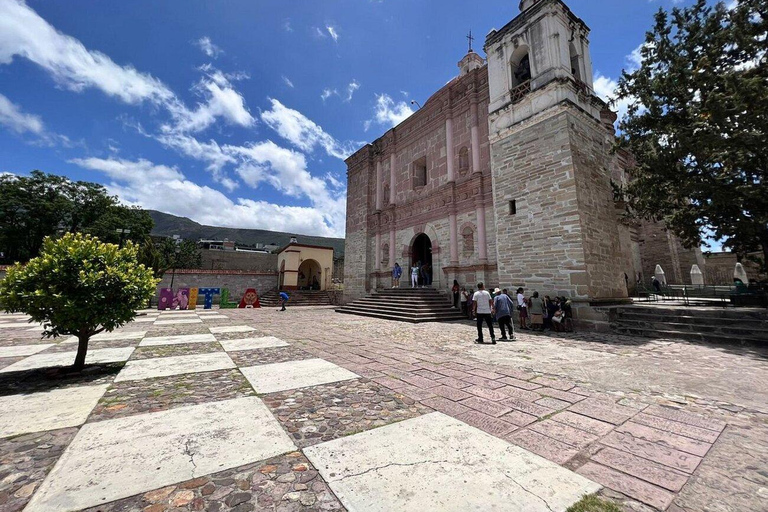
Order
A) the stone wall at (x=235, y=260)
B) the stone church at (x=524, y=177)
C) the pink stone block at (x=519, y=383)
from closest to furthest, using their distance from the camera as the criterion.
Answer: the pink stone block at (x=519, y=383) → the stone church at (x=524, y=177) → the stone wall at (x=235, y=260)

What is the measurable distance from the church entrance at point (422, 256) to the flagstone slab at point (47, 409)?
1386 cm

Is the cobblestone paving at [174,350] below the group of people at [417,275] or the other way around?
below

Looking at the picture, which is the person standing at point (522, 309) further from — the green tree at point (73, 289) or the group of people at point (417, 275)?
the green tree at point (73, 289)

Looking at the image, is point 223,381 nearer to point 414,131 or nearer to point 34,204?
point 414,131

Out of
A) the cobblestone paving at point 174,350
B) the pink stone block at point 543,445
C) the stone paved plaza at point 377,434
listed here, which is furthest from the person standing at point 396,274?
the pink stone block at point 543,445

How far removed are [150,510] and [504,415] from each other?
2.69 metres

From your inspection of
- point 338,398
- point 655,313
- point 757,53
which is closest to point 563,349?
point 655,313

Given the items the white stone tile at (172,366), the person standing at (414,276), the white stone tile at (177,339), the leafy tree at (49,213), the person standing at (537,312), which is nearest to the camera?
the white stone tile at (172,366)

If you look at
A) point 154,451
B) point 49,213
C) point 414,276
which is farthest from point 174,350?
point 49,213

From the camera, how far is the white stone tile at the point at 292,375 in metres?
3.61

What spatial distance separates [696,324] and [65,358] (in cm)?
1328

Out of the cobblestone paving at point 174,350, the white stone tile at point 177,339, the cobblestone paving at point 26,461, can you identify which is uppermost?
the white stone tile at point 177,339

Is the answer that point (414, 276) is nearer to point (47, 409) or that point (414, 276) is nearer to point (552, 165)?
point (552, 165)

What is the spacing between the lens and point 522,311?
9.88 meters
